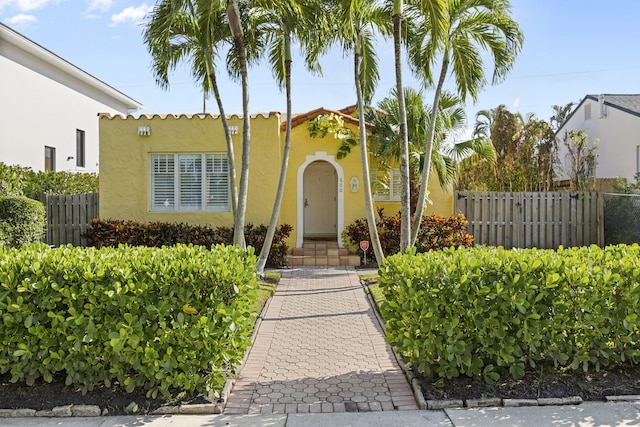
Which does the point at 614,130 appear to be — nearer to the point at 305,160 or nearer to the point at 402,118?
the point at 305,160

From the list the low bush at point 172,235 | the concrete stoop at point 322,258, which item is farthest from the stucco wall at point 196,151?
the concrete stoop at point 322,258

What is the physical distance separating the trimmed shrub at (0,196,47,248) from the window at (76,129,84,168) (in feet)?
29.8

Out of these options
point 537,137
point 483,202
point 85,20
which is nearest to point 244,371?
point 85,20

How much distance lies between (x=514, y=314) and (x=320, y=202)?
1164cm

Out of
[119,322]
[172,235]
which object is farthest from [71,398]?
[172,235]

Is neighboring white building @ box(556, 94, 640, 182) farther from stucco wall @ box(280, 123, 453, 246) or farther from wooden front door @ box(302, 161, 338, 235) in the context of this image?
wooden front door @ box(302, 161, 338, 235)

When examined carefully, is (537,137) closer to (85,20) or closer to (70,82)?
(85,20)

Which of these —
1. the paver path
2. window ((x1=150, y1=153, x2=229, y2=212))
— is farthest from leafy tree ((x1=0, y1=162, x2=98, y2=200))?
the paver path

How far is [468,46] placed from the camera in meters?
9.79

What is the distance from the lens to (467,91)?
10.1m

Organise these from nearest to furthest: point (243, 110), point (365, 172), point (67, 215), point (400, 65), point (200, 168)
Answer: point (400, 65) < point (243, 110) < point (365, 172) < point (200, 168) < point (67, 215)

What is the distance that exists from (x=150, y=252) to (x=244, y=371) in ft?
5.14

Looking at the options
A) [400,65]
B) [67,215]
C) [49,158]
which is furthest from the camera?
[49,158]

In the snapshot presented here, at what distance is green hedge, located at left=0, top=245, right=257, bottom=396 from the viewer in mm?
4258
